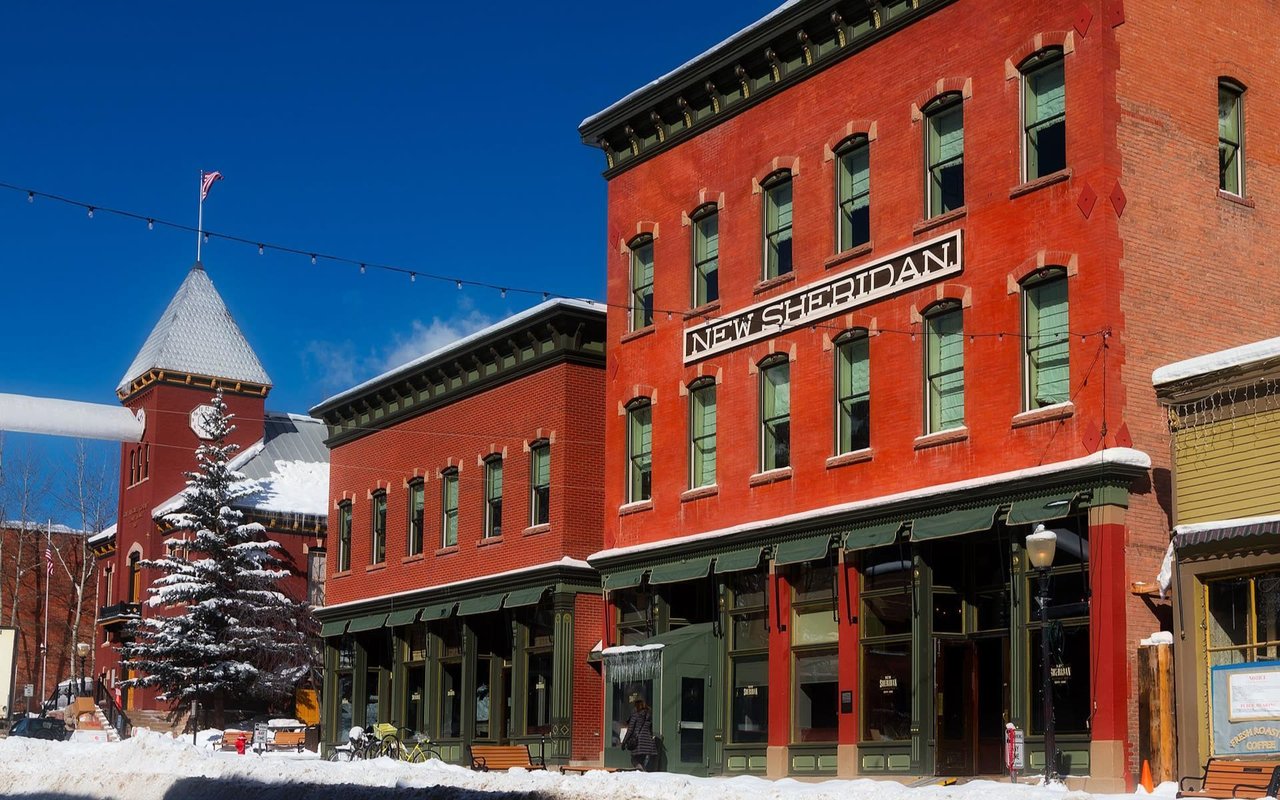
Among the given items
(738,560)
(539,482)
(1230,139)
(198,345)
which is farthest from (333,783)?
(198,345)

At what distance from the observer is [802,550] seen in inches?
1138

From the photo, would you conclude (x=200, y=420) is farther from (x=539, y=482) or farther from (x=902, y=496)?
(x=902, y=496)

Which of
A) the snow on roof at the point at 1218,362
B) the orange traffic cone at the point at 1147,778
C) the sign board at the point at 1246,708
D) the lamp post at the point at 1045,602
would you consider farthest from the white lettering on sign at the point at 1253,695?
the snow on roof at the point at 1218,362

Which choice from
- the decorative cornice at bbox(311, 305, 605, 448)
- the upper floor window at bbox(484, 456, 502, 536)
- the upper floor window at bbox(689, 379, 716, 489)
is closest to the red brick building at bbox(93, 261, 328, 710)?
the decorative cornice at bbox(311, 305, 605, 448)

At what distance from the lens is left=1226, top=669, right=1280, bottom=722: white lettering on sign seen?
2088cm

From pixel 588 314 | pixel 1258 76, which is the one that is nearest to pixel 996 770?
pixel 1258 76

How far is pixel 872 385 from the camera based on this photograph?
27969 millimetres

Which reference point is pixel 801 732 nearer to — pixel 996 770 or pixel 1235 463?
pixel 996 770

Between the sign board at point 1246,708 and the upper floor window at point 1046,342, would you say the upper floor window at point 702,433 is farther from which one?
the sign board at point 1246,708

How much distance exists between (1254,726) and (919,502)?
22.0 ft

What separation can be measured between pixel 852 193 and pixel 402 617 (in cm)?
1862

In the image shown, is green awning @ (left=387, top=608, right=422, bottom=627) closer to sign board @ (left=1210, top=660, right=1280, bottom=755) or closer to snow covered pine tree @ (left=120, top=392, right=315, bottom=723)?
snow covered pine tree @ (left=120, top=392, right=315, bottom=723)

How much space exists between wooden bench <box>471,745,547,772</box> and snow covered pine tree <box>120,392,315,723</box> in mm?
18962

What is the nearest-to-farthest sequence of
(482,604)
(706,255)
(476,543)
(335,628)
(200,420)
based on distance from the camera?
(706,255)
(482,604)
(476,543)
(335,628)
(200,420)
